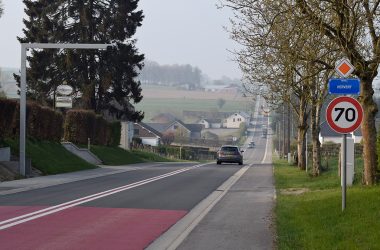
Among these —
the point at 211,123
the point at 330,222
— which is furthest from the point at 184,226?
the point at 211,123

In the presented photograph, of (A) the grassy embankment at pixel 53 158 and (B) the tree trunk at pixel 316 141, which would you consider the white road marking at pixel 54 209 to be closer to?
(B) the tree trunk at pixel 316 141

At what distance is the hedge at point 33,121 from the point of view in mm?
31750

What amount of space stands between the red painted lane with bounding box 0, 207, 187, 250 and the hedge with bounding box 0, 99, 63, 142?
17.3 metres

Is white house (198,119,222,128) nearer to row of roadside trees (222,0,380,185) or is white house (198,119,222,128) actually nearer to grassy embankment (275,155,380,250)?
row of roadside trees (222,0,380,185)

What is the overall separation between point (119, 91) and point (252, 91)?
2208 cm

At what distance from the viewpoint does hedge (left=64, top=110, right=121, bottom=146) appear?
46.8 m

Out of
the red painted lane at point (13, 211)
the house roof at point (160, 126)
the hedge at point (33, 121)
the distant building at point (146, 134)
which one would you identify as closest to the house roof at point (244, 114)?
the house roof at point (160, 126)

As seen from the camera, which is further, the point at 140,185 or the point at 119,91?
the point at 119,91

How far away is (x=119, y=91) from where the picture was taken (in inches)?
2117

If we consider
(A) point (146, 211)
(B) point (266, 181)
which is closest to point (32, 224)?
(A) point (146, 211)

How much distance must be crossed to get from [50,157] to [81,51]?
677 inches

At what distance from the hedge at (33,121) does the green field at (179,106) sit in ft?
327

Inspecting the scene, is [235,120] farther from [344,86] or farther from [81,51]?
[344,86]

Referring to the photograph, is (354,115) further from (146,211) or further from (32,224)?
(32,224)
